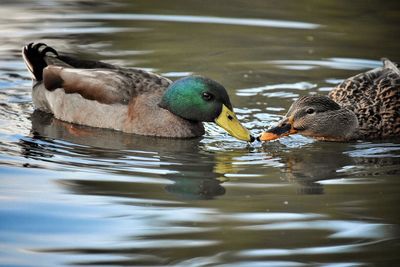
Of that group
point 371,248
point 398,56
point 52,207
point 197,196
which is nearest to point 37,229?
point 52,207

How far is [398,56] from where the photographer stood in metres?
13.2

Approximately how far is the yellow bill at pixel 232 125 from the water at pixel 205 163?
0.35 ft

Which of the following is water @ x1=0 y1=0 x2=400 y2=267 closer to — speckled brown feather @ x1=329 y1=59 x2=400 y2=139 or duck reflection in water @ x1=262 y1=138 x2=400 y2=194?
duck reflection in water @ x1=262 y1=138 x2=400 y2=194

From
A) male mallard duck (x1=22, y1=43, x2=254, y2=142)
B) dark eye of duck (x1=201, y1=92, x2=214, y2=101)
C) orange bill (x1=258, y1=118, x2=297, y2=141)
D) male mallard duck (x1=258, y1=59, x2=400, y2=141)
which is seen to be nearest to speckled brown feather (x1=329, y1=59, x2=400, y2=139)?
male mallard duck (x1=258, y1=59, x2=400, y2=141)

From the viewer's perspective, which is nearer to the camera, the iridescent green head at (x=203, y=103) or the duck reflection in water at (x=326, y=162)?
the duck reflection in water at (x=326, y=162)

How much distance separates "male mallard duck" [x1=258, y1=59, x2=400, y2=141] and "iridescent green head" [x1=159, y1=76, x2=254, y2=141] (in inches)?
15.1

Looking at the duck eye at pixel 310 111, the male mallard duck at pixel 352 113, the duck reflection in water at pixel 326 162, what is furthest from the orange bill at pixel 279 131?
the duck eye at pixel 310 111

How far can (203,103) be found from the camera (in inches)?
403

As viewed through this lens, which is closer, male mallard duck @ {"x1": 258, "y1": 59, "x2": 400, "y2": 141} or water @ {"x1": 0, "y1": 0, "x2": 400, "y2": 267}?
water @ {"x1": 0, "y1": 0, "x2": 400, "y2": 267}

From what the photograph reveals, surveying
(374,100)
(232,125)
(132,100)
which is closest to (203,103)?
(232,125)

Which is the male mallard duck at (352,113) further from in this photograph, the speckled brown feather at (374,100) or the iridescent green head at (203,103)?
the iridescent green head at (203,103)

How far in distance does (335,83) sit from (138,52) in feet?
8.85

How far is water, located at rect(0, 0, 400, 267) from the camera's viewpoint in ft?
22.6

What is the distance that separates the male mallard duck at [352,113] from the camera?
10.1 m
